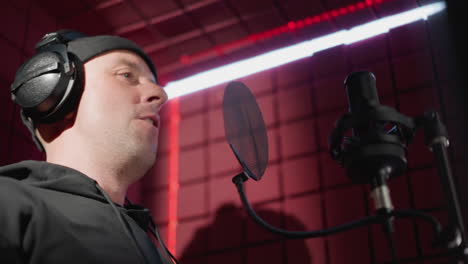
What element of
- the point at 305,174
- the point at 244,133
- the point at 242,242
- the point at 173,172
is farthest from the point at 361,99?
the point at 173,172

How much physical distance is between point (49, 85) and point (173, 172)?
1148 millimetres

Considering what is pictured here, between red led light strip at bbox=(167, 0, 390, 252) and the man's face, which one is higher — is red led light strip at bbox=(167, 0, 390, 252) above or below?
above

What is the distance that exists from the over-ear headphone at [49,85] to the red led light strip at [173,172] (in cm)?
99

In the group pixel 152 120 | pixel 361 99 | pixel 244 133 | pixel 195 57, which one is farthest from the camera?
pixel 195 57

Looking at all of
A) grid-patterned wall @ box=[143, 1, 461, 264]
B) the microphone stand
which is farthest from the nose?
the microphone stand

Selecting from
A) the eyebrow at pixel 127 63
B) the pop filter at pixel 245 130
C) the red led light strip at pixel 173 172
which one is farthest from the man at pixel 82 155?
the red led light strip at pixel 173 172

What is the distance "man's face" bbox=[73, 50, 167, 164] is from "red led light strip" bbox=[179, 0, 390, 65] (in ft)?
2.96

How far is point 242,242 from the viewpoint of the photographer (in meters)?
2.20

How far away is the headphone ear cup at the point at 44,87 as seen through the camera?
4.69 ft

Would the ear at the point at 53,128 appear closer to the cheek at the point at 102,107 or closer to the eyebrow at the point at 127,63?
the cheek at the point at 102,107

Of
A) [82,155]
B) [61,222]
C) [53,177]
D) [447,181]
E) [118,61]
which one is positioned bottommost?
[447,181]

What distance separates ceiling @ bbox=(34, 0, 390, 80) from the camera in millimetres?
2338

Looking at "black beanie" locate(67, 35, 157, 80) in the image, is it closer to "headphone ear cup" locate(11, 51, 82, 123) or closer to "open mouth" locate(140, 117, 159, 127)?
"headphone ear cup" locate(11, 51, 82, 123)

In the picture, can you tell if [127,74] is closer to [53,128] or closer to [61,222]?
[53,128]
